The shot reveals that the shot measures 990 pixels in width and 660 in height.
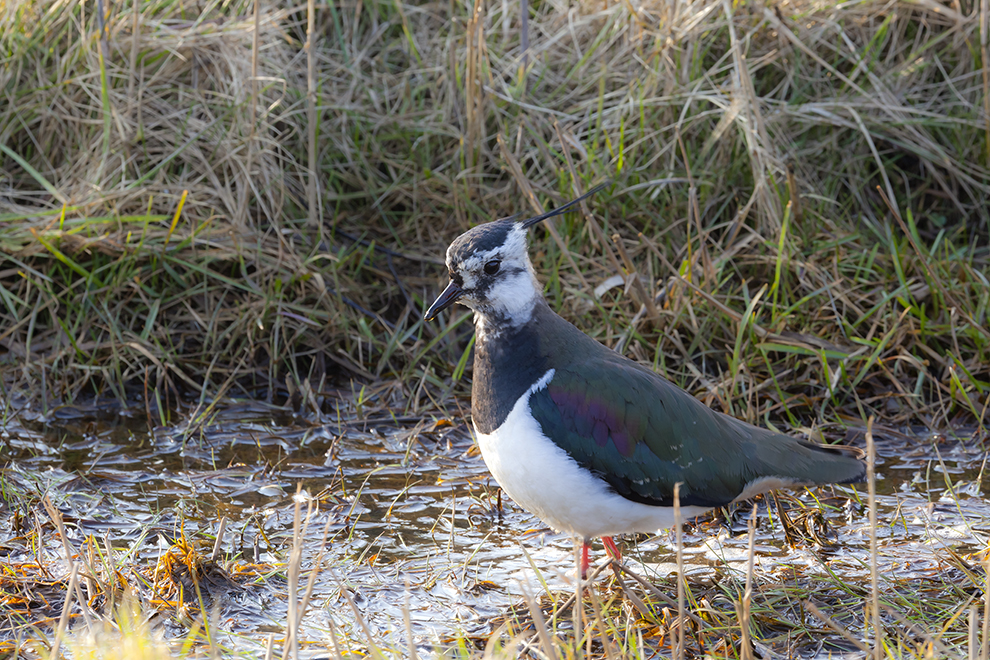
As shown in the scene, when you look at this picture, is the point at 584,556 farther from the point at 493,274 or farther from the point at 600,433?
the point at 493,274

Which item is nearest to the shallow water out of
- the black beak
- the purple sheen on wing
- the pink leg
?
the pink leg

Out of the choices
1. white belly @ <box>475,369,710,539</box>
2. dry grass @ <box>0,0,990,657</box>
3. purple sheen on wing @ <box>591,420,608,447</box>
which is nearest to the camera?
white belly @ <box>475,369,710,539</box>

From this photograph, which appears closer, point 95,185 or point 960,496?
point 960,496

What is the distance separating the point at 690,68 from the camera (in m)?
5.32

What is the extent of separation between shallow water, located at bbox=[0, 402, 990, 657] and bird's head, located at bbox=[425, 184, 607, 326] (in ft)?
2.61

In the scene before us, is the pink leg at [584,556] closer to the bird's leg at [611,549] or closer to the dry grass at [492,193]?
the bird's leg at [611,549]

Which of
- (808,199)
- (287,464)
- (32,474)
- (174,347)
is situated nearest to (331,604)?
(287,464)

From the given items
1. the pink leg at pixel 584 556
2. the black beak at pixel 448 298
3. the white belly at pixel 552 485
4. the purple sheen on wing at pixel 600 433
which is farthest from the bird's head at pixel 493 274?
the pink leg at pixel 584 556

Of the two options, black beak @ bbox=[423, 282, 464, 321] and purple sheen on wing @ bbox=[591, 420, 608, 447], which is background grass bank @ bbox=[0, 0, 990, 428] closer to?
black beak @ bbox=[423, 282, 464, 321]

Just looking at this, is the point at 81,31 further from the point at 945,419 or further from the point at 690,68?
the point at 945,419

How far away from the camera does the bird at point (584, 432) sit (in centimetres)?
309

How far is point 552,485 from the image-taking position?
3021 millimetres

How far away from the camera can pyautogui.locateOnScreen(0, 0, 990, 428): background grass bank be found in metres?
4.48

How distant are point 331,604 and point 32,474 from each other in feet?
4.94
